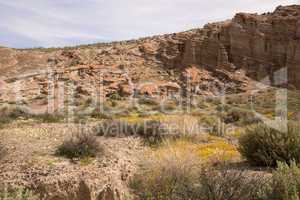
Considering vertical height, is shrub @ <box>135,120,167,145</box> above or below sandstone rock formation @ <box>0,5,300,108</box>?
below

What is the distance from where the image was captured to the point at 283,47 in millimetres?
36000

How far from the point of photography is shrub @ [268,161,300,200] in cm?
591

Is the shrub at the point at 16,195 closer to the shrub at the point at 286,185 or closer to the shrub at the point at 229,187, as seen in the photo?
the shrub at the point at 229,187

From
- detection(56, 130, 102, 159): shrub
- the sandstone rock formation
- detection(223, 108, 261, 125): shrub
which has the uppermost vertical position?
the sandstone rock formation

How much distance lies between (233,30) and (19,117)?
24.6m

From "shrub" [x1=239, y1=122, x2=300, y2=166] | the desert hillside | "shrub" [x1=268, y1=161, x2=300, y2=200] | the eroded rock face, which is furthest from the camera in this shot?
the eroded rock face

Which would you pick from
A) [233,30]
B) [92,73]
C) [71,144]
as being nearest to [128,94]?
[92,73]

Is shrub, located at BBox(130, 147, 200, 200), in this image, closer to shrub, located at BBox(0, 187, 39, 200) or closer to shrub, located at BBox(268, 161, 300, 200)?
shrub, located at BBox(268, 161, 300, 200)

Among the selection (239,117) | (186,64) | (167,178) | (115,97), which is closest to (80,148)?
(167,178)

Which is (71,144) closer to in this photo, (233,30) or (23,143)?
(23,143)

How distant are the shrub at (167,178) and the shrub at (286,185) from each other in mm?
1130

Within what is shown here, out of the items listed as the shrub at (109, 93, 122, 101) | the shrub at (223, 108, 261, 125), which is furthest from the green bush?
the shrub at (109, 93, 122, 101)

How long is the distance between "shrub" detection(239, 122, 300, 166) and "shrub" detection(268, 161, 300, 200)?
74.3 inches

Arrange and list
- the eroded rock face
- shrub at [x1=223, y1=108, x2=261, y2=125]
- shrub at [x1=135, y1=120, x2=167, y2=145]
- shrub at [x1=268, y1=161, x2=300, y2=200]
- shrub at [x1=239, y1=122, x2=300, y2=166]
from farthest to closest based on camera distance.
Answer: the eroded rock face → shrub at [x1=223, y1=108, x2=261, y2=125] → shrub at [x1=135, y1=120, x2=167, y2=145] → shrub at [x1=239, y1=122, x2=300, y2=166] → shrub at [x1=268, y1=161, x2=300, y2=200]
